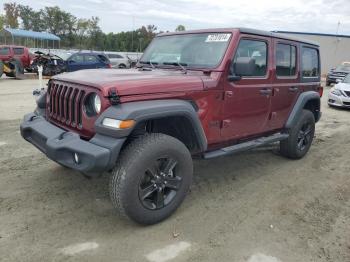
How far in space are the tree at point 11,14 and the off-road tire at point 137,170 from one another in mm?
65638

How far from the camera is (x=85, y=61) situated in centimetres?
2041

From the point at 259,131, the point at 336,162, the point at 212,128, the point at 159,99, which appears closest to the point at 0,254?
the point at 159,99

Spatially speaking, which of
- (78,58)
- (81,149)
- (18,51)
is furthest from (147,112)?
(18,51)

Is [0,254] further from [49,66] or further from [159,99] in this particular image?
[49,66]

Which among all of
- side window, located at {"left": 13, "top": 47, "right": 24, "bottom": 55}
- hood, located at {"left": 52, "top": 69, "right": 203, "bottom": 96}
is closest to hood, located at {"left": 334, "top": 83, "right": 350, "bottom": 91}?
hood, located at {"left": 52, "top": 69, "right": 203, "bottom": 96}

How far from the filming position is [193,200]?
417 cm

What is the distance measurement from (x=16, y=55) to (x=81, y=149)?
1994 cm

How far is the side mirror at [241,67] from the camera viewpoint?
3.89m

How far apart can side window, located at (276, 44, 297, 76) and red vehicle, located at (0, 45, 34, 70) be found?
57.8 feet

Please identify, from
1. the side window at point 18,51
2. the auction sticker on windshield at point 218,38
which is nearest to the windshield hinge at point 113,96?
the auction sticker on windshield at point 218,38

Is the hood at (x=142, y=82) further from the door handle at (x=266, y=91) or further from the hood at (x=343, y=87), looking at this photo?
the hood at (x=343, y=87)

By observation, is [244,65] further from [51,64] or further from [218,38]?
[51,64]

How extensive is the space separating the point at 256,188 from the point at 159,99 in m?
1.96

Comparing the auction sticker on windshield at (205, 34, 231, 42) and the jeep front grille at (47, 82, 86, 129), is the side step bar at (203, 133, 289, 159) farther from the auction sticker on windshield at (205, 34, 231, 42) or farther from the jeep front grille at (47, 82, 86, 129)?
the jeep front grille at (47, 82, 86, 129)
